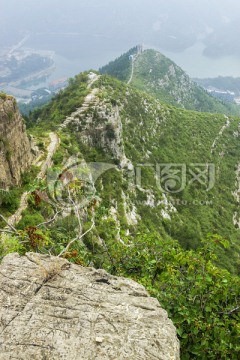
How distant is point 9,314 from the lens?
592cm

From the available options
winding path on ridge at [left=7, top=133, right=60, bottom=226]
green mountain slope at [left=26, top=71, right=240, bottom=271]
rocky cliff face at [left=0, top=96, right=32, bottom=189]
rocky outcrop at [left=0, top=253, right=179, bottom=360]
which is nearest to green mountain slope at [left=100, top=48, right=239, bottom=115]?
green mountain slope at [left=26, top=71, right=240, bottom=271]

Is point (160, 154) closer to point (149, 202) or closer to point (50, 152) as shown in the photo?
point (149, 202)

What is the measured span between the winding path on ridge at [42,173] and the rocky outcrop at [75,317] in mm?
5399

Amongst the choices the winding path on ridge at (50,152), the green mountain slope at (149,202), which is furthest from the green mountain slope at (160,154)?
the winding path on ridge at (50,152)

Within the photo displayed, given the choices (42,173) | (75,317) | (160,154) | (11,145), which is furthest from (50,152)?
(160,154)

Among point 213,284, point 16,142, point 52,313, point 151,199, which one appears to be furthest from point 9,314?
point 151,199

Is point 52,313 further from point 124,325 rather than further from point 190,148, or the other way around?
point 190,148

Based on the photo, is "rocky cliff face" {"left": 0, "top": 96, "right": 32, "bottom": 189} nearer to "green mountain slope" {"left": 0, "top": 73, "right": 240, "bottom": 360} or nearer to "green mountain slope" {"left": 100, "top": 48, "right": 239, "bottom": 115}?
"green mountain slope" {"left": 0, "top": 73, "right": 240, "bottom": 360}

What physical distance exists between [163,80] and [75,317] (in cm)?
12952

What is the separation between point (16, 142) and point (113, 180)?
16505 millimetres

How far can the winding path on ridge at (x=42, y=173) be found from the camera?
19641 millimetres

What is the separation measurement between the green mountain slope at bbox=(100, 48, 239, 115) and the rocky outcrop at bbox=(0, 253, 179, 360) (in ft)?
353

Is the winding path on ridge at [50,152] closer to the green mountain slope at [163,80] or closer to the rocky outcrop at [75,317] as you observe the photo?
the rocky outcrop at [75,317]

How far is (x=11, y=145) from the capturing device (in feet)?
75.5
